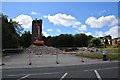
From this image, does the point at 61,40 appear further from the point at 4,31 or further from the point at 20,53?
the point at 20,53

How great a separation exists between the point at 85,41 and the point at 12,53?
127 metres

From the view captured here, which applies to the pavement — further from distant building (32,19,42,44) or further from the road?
distant building (32,19,42,44)

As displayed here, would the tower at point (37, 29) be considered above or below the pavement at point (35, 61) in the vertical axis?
above

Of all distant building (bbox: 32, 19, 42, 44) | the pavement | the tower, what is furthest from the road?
distant building (bbox: 32, 19, 42, 44)

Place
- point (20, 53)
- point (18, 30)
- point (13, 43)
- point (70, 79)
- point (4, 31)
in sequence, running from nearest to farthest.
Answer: point (70, 79) < point (20, 53) < point (4, 31) < point (13, 43) < point (18, 30)

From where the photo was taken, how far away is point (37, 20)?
278ft

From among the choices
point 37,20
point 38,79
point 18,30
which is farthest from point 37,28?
point 38,79

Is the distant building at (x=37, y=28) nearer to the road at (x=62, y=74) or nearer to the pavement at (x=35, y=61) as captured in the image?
the pavement at (x=35, y=61)

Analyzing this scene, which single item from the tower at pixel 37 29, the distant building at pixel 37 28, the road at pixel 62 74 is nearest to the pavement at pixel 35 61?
the road at pixel 62 74

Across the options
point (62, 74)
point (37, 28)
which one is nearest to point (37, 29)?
point (37, 28)

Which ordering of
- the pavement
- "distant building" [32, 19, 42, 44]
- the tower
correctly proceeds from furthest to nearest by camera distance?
"distant building" [32, 19, 42, 44] < the tower < the pavement

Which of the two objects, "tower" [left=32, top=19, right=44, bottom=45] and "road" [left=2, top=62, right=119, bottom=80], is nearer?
"road" [left=2, top=62, right=119, bottom=80]

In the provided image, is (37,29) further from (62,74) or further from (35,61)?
(62,74)

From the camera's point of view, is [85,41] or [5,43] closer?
[5,43]
